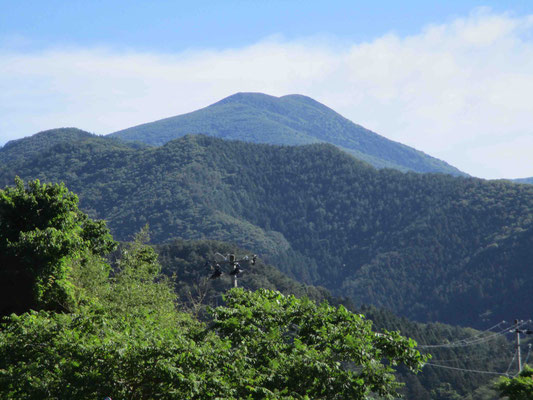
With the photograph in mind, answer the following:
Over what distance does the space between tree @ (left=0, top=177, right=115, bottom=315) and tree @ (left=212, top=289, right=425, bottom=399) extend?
9.79 m

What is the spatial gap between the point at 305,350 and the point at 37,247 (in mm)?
14162

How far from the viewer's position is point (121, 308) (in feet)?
95.2

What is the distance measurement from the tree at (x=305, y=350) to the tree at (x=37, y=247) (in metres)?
9.79

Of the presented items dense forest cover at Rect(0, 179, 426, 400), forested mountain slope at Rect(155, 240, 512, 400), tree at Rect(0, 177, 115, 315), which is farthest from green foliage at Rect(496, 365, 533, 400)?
forested mountain slope at Rect(155, 240, 512, 400)

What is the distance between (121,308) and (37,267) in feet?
13.4

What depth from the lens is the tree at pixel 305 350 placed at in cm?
1698

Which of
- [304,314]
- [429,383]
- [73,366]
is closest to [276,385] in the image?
[304,314]

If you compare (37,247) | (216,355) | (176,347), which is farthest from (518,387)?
(37,247)

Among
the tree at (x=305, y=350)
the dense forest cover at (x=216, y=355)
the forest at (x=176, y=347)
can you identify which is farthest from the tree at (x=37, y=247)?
the tree at (x=305, y=350)

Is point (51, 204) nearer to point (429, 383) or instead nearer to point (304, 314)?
point (304, 314)

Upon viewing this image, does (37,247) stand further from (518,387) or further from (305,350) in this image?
(518,387)

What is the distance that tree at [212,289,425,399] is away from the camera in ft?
55.7

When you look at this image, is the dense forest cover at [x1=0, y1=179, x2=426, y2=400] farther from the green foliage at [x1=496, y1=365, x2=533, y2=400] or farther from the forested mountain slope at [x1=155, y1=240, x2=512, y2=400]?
the forested mountain slope at [x1=155, y1=240, x2=512, y2=400]

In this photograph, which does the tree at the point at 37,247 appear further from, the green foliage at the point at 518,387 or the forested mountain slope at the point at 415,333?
the forested mountain slope at the point at 415,333
